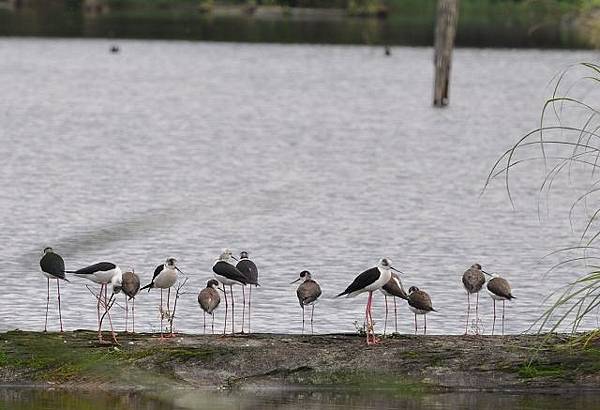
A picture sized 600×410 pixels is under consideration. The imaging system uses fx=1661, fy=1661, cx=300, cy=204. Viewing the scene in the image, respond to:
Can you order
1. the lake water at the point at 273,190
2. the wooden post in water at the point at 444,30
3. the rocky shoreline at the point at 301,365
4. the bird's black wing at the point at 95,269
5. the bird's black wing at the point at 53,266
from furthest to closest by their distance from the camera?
1. the wooden post in water at the point at 444,30
2. the lake water at the point at 273,190
3. the bird's black wing at the point at 53,266
4. the bird's black wing at the point at 95,269
5. the rocky shoreline at the point at 301,365

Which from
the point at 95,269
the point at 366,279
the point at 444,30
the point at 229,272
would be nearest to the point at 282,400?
the point at 366,279

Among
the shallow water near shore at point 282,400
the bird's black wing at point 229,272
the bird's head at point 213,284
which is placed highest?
the bird's black wing at point 229,272

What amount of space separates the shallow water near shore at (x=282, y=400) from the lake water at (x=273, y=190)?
12.6 ft

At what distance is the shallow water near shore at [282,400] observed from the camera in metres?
12.0

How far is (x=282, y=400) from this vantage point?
1226cm

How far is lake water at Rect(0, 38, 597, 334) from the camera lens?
63.2 feet

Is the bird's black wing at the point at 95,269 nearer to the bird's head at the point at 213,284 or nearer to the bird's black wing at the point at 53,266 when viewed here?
the bird's black wing at the point at 53,266

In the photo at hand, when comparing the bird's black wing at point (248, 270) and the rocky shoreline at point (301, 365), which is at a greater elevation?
the bird's black wing at point (248, 270)

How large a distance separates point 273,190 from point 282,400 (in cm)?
1878

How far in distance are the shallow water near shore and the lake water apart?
3.83 m

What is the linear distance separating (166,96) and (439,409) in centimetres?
4806

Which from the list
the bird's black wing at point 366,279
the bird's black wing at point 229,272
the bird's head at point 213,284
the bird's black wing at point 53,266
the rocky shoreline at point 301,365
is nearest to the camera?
the rocky shoreline at point 301,365

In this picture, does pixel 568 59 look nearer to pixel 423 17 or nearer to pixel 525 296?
Answer: pixel 423 17

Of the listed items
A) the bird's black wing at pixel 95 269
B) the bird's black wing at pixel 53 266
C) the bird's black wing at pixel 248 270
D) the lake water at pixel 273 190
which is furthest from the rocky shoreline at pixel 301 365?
the lake water at pixel 273 190
